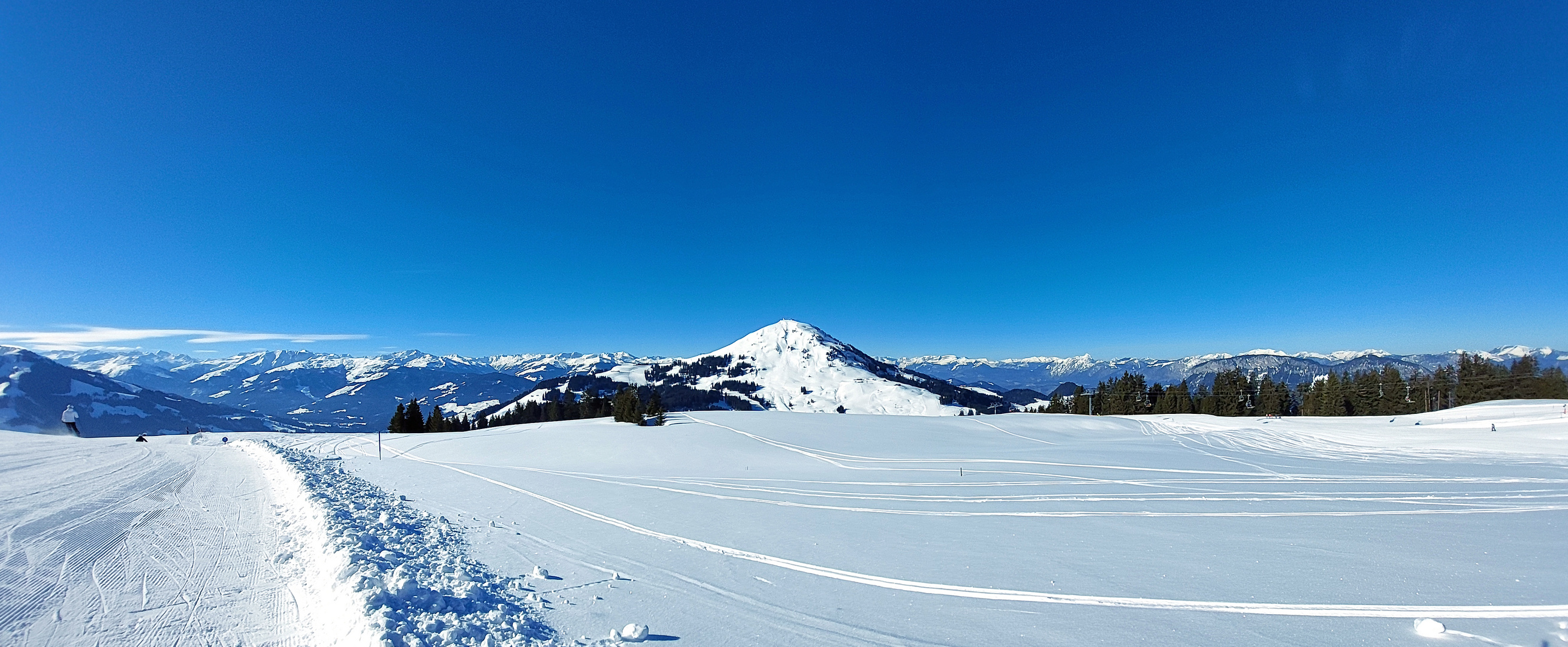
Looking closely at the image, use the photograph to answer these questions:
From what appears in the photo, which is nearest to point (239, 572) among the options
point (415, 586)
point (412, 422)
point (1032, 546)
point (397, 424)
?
point (415, 586)

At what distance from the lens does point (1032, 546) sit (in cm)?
805

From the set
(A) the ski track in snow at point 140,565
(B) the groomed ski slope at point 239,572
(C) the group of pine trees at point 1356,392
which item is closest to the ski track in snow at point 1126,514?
(B) the groomed ski slope at point 239,572

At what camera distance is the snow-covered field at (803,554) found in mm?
4863

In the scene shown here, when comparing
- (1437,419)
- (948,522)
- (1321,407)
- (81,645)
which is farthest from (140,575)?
(1321,407)

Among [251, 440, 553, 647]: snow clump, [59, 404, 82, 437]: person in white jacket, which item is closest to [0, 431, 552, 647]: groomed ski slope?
[251, 440, 553, 647]: snow clump

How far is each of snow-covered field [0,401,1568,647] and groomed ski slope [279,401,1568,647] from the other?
0.18ft

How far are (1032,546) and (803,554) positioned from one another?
11.6 feet

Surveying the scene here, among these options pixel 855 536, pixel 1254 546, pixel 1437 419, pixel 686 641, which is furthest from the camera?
pixel 1437 419

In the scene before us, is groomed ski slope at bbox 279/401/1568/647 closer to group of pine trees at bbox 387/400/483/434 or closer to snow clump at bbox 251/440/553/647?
snow clump at bbox 251/440/553/647

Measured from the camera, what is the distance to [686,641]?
461 cm

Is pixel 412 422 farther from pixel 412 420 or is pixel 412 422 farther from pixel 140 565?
pixel 140 565

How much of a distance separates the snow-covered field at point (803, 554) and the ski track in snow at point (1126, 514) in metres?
0.06

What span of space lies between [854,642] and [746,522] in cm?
546

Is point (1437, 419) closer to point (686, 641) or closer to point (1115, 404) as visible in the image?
point (1115, 404)
